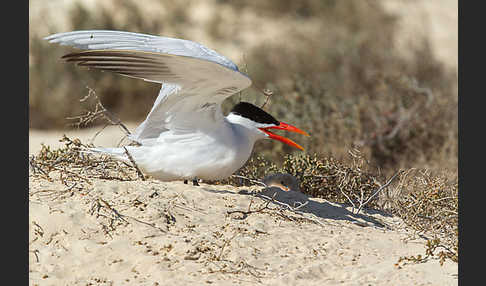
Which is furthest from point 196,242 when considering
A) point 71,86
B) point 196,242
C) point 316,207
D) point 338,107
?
point 71,86

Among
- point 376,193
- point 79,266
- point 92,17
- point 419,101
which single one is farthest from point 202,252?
point 92,17

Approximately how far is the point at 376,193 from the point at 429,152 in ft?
12.1

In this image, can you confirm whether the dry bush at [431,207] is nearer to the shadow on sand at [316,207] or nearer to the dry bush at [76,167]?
the shadow on sand at [316,207]

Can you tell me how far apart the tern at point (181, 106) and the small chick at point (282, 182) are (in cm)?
38

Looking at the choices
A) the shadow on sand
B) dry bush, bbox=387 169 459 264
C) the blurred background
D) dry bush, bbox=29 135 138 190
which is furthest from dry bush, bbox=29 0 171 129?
dry bush, bbox=387 169 459 264

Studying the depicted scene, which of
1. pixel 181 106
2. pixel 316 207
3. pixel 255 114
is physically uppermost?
pixel 181 106

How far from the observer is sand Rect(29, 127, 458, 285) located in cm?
389

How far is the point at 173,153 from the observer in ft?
16.3

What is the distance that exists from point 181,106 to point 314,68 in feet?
26.1

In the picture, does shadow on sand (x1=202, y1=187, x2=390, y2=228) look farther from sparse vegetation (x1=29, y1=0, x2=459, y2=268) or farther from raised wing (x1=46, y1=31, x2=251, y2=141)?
raised wing (x1=46, y1=31, x2=251, y2=141)

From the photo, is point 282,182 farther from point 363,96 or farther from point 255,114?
point 363,96

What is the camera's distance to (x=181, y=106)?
15.9ft

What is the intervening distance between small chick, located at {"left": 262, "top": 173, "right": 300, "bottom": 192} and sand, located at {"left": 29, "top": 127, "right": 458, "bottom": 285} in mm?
459

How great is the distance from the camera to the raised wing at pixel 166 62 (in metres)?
4.19
